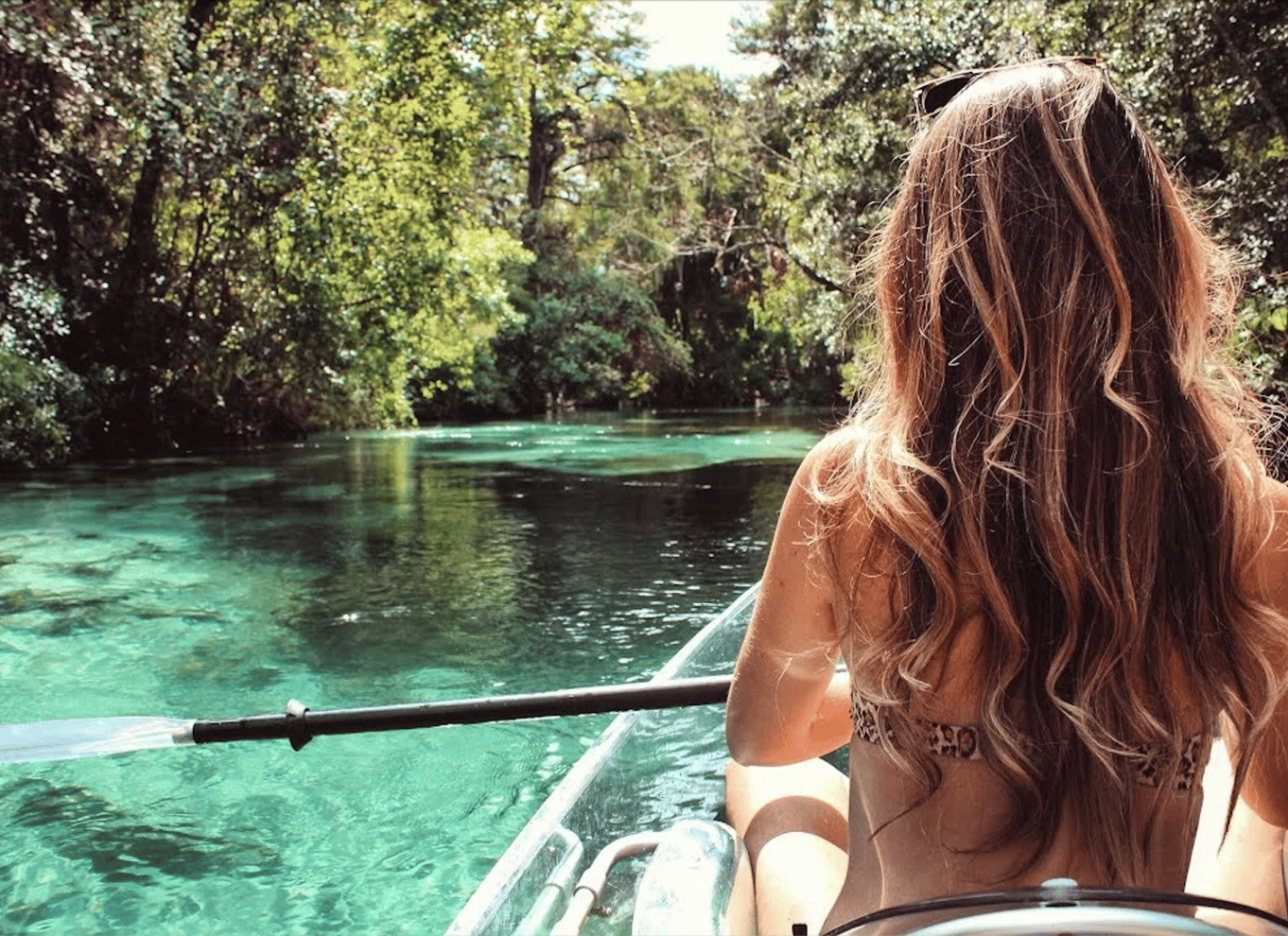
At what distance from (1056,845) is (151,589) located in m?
6.08

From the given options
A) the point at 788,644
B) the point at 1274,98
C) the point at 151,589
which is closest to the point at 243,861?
the point at 788,644

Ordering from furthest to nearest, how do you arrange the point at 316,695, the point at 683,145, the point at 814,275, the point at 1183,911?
the point at 683,145
the point at 814,275
the point at 316,695
the point at 1183,911

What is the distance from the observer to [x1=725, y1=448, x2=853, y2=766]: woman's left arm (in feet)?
3.90

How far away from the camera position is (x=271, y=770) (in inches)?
145

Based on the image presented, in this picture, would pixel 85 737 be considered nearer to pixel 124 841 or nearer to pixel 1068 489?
pixel 124 841

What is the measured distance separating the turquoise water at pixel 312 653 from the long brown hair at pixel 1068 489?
2.03 m

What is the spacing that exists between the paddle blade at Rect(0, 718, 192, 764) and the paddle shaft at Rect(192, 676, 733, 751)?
9cm

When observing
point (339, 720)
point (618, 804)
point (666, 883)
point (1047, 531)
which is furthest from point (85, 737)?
point (1047, 531)

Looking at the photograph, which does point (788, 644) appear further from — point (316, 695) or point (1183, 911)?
point (316, 695)

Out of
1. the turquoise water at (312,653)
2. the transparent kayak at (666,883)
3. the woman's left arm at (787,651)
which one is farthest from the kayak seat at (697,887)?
the turquoise water at (312,653)

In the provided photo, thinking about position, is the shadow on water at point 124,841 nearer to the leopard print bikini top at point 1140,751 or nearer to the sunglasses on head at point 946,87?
the leopard print bikini top at point 1140,751

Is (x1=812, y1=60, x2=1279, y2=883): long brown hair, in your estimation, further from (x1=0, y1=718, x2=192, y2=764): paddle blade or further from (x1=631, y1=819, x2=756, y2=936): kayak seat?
(x1=0, y1=718, x2=192, y2=764): paddle blade

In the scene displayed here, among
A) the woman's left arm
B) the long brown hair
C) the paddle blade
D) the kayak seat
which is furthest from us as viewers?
the paddle blade

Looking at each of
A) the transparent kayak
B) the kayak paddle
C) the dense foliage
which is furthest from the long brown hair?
the dense foliage
